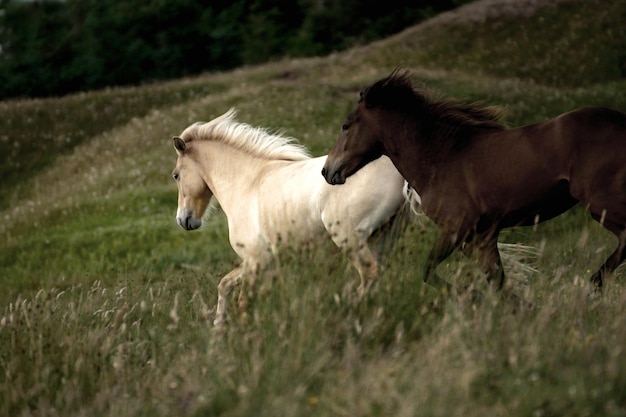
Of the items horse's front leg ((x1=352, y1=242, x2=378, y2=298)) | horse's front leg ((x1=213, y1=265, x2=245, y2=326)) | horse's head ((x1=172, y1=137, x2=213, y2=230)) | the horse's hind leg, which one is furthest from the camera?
horse's head ((x1=172, y1=137, x2=213, y2=230))

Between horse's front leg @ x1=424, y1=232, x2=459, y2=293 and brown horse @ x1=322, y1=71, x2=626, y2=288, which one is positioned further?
horse's front leg @ x1=424, y1=232, x2=459, y2=293

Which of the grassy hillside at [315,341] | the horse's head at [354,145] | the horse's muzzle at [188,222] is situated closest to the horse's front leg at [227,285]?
the grassy hillside at [315,341]

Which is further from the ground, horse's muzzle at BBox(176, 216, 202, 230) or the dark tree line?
horse's muzzle at BBox(176, 216, 202, 230)

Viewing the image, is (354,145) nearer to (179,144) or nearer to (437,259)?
(437,259)

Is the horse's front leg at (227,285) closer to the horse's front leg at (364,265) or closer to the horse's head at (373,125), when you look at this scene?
the horse's front leg at (364,265)

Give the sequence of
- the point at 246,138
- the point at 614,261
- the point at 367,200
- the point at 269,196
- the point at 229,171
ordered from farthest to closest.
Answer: the point at 246,138 → the point at 229,171 → the point at 269,196 → the point at 367,200 → the point at 614,261

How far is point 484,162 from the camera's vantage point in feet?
23.6

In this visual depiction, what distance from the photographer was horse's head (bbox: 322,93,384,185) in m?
7.71

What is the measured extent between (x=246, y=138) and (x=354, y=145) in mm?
2358

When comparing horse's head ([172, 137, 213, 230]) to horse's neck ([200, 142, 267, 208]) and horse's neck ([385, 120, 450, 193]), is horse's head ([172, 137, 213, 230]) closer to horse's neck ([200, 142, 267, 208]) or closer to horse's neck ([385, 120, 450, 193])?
horse's neck ([200, 142, 267, 208])

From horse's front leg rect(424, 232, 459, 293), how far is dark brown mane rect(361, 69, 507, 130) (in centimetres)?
111

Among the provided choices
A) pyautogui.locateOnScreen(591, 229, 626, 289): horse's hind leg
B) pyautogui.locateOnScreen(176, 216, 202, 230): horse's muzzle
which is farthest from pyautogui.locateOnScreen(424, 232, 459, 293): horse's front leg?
pyautogui.locateOnScreen(176, 216, 202, 230): horse's muzzle

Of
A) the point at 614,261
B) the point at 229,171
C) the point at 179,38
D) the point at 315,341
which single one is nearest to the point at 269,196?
the point at 229,171

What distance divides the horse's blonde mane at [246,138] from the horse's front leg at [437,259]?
2922 mm
